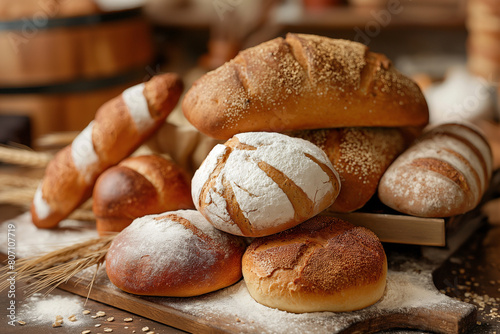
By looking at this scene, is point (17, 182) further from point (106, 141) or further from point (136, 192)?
point (136, 192)

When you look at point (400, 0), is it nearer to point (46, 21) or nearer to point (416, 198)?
point (46, 21)

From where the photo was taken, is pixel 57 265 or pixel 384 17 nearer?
pixel 57 265

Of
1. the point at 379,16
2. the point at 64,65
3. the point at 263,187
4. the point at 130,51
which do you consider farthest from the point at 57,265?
the point at 379,16

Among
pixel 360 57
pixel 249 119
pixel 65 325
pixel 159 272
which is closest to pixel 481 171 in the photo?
pixel 360 57

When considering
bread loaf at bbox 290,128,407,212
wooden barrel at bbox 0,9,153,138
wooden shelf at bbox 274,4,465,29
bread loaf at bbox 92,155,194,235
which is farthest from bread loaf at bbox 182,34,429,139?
wooden shelf at bbox 274,4,465,29

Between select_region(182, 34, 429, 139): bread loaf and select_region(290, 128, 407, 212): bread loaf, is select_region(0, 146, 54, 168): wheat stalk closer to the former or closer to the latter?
select_region(182, 34, 429, 139): bread loaf

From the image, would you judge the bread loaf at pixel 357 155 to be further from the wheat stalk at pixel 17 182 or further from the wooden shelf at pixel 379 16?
the wooden shelf at pixel 379 16

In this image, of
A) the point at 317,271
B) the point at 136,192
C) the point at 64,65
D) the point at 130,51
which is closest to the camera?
the point at 317,271
